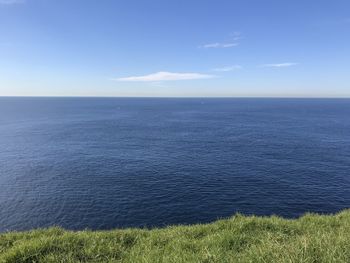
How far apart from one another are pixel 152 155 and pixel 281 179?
116ft

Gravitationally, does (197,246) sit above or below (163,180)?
above

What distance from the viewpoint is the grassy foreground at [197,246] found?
10.1 metres

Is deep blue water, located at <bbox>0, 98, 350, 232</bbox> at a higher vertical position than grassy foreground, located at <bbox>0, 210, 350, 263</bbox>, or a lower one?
lower

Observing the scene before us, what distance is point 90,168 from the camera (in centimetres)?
6512

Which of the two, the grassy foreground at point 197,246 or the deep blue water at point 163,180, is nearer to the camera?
the grassy foreground at point 197,246

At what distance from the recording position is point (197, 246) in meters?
12.8

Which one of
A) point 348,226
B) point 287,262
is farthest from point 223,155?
point 287,262

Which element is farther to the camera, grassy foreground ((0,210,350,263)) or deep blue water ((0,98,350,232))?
deep blue water ((0,98,350,232))

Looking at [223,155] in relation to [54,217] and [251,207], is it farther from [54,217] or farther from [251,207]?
[54,217]

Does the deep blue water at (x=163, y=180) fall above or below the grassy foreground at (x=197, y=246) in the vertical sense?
below

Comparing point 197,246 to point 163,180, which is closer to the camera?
point 197,246

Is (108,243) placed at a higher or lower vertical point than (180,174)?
higher

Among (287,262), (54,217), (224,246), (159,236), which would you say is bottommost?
(54,217)

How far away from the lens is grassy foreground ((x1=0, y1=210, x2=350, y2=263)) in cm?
1009
